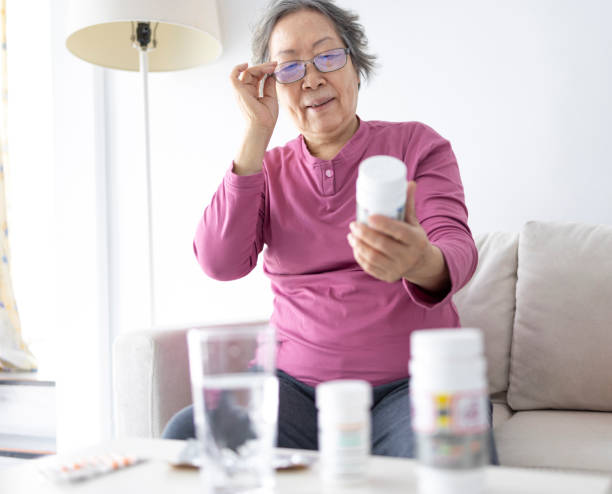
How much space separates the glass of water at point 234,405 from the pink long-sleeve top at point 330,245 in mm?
527

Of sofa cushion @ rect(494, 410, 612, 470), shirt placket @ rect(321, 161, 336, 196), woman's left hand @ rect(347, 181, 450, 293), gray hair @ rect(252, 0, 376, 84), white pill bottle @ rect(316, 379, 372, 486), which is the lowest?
sofa cushion @ rect(494, 410, 612, 470)

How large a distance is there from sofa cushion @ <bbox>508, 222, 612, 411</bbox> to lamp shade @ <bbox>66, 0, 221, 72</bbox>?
3.76 feet

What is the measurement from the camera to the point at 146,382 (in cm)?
133

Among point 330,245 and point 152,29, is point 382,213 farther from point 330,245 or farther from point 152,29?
point 152,29

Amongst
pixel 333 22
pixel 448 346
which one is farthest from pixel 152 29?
pixel 448 346

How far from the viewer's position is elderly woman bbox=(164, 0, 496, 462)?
1.08 metres

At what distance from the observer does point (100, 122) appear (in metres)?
2.42

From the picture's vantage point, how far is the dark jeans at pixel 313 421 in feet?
3.10

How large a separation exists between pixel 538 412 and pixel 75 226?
1698mm

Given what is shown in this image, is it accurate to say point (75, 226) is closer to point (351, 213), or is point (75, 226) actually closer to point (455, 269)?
point (351, 213)

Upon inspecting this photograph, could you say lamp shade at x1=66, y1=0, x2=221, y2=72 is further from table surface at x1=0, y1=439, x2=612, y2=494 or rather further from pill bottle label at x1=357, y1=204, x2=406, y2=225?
table surface at x1=0, y1=439, x2=612, y2=494

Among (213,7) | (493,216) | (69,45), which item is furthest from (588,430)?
(69,45)

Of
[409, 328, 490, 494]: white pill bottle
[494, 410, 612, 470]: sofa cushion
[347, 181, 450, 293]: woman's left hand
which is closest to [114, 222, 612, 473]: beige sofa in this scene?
[494, 410, 612, 470]: sofa cushion

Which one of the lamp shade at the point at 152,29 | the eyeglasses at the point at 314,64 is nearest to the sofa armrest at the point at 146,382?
the eyeglasses at the point at 314,64
